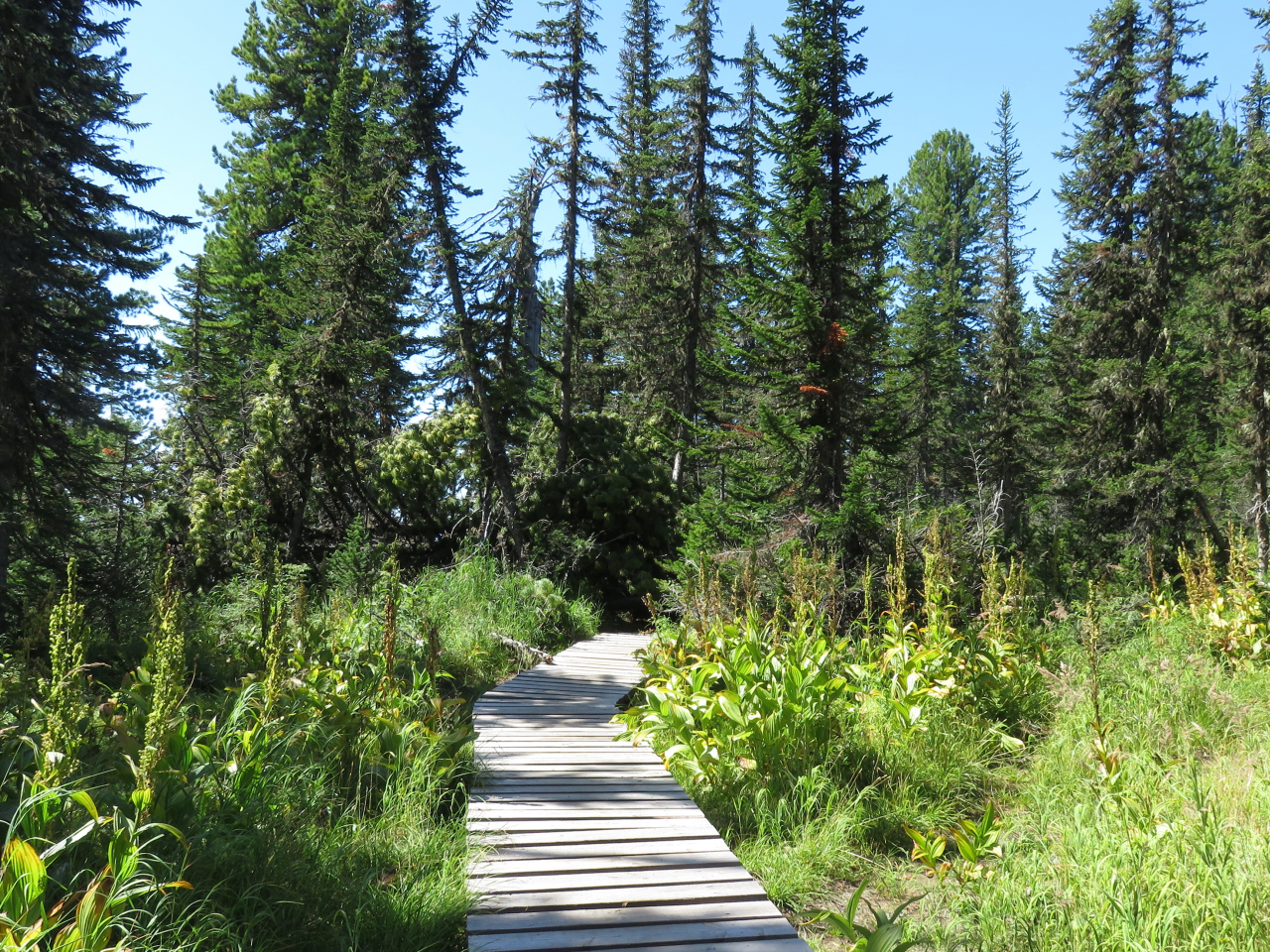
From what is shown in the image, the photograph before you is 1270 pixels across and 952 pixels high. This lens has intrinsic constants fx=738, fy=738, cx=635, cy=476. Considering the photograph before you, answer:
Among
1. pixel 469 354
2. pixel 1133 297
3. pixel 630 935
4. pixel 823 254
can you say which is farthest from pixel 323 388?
pixel 1133 297

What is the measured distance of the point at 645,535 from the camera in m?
12.4

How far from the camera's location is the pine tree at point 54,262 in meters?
7.48

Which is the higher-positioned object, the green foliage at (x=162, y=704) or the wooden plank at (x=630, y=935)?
the green foliage at (x=162, y=704)

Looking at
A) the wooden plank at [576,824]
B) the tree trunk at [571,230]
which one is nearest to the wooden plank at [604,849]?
the wooden plank at [576,824]

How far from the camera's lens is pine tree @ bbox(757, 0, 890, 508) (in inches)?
324

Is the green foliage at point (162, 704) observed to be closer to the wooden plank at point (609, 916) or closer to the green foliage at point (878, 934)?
the wooden plank at point (609, 916)

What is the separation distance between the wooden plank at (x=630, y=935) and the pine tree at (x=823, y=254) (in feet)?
18.8

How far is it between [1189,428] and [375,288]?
14.0m

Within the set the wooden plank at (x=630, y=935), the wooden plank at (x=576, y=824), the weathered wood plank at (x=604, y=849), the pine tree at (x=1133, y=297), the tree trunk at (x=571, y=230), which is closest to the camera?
the wooden plank at (x=630, y=935)

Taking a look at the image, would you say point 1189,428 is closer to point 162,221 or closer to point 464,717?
point 464,717

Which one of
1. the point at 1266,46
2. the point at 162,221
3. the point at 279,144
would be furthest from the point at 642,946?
the point at 279,144

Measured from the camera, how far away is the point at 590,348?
21.3m

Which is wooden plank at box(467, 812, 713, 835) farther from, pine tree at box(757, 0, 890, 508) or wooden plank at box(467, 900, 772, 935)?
pine tree at box(757, 0, 890, 508)

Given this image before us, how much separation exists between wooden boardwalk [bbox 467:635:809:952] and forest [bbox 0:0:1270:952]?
24cm
